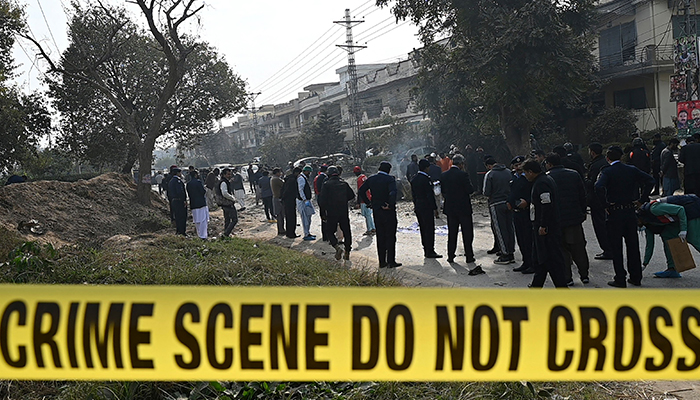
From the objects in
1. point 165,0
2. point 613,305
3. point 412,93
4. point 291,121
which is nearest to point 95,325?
point 613,305

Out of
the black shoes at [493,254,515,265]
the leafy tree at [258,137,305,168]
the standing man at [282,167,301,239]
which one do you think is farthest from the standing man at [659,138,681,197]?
the leafy tree at [258,137,305,168]

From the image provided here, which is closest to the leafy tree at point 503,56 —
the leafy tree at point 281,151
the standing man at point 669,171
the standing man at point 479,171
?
the standing man at point 479,171

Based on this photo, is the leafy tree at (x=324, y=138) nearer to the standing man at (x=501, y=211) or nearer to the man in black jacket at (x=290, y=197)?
the man in black jacket at (x=290, y=197)

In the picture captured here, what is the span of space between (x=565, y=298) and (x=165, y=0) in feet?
56.9

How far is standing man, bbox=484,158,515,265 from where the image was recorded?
946 cm

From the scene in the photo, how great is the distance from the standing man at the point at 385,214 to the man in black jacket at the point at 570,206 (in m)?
3.03

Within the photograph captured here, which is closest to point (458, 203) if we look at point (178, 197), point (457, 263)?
point (457, 263)

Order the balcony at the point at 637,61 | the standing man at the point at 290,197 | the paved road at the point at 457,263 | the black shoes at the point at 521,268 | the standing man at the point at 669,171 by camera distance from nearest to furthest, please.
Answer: the paved road at the point at 457,263 < the black shoes at the point at 521,268 < the standing man at the point at 669,171 < the standing man at the point at 290,197 < the balcony at the point at 637,61

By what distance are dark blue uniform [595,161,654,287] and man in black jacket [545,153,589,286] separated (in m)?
0.27

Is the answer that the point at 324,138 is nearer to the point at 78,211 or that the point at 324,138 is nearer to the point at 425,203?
the point at 78,211

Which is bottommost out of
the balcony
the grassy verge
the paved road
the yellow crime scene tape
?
the paved road

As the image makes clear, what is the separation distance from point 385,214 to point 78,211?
34.5 ft

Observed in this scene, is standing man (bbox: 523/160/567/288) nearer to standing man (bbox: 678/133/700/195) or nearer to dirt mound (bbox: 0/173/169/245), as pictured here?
standing man (bbox: 678/133/700/195)

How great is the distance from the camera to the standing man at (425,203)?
33.0ft
